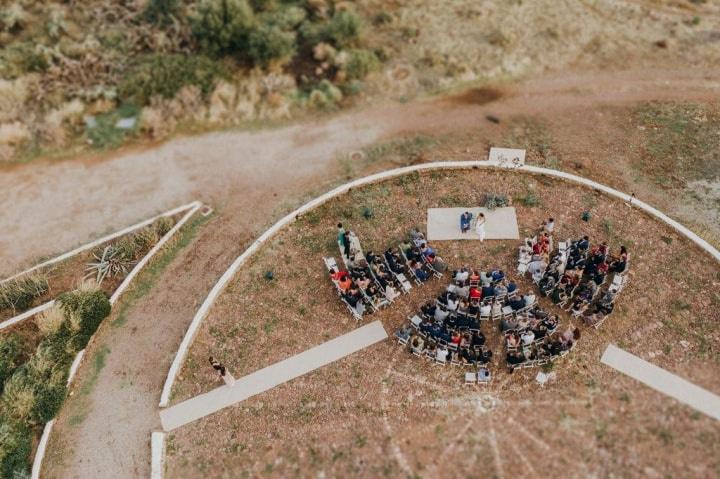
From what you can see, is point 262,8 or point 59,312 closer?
point 59,312

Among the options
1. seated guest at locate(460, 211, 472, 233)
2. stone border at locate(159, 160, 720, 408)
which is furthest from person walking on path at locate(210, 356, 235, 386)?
seated guest at locate(460, 211, 472, 233)

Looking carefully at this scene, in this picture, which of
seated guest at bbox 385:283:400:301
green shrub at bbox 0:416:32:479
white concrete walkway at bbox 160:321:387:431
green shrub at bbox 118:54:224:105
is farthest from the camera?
green shrub at bbox 118:54:224:105

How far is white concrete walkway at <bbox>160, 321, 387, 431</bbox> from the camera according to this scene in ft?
56.3

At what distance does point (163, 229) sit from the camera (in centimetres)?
2211

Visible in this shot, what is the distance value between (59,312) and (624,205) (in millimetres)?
20655

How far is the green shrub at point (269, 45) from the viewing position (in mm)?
27828

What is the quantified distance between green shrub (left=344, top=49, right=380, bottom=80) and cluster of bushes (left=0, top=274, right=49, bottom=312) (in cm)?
1648

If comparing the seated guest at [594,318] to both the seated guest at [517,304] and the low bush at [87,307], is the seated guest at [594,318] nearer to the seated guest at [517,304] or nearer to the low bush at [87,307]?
the seated guest at [517,304]

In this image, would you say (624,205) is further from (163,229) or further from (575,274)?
(163,229)

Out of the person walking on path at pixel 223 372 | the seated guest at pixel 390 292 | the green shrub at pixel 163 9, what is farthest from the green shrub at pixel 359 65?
the person walking on path at pixel 223 372

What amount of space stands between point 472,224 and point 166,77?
55.6 feet

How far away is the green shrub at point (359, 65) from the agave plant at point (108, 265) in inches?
548

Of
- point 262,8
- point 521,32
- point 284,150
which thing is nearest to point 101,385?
point 284,150

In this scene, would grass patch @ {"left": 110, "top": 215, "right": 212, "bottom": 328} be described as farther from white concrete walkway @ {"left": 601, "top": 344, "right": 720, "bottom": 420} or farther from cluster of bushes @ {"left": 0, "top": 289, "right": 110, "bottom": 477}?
white concrete walkway @ {"left": 601, "top": 344, "right": 720, "bottom": 420}
